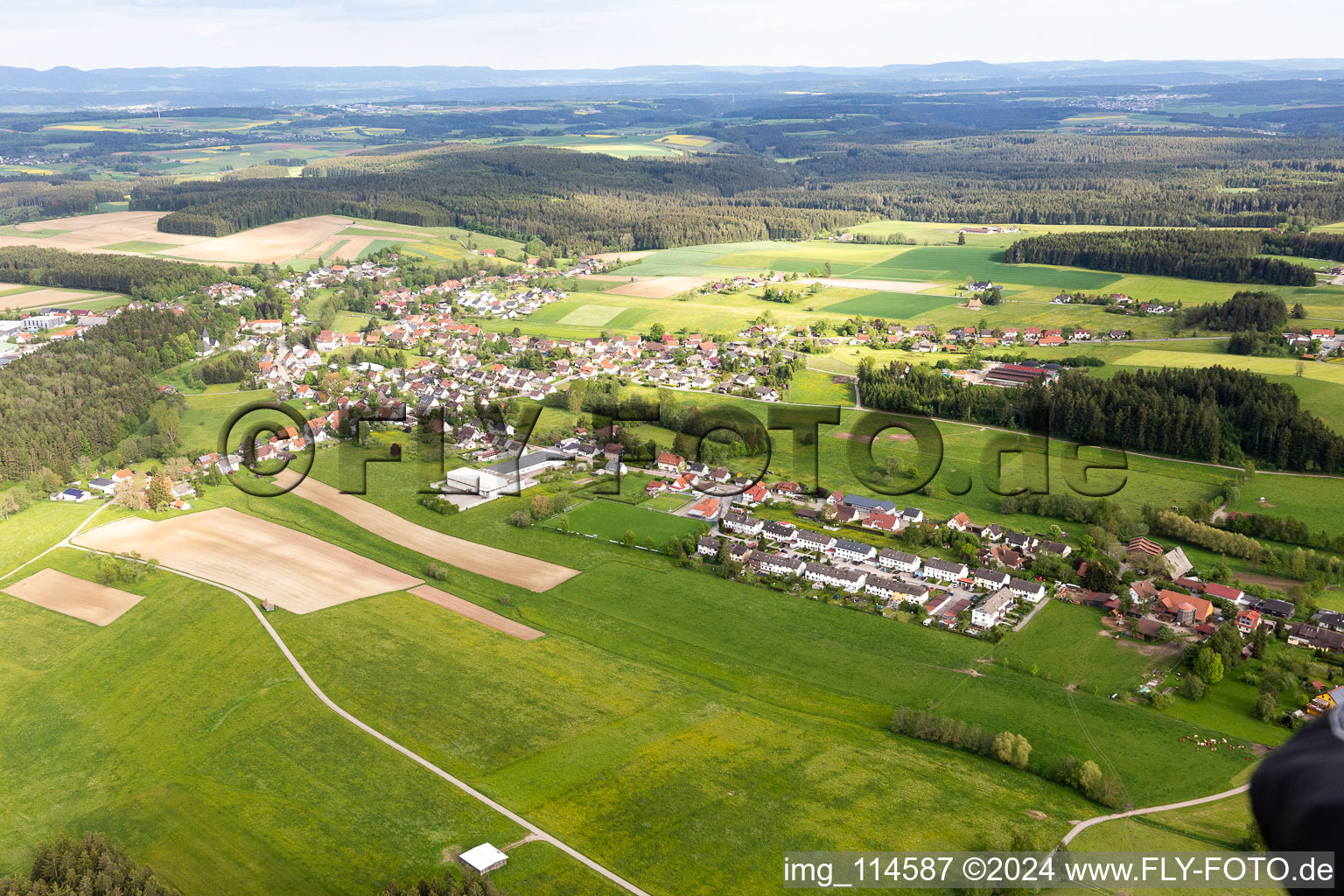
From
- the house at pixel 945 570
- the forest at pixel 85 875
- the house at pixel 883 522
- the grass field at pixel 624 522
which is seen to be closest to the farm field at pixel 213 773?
the forest at pixel 85 875

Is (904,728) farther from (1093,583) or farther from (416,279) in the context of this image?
(416,279)

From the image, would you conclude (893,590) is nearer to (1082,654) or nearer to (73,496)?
(1082,654)

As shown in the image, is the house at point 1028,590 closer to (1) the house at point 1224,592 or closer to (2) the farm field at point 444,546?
(1) the house at point 1224,592

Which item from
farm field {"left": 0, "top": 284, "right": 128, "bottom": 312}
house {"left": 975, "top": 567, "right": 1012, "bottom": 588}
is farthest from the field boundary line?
farm field {"left": 0, "top": 284, "right": 128, "bottom": 312}

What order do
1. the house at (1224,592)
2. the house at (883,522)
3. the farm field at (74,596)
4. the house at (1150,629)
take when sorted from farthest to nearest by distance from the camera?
the house at (883,522)
the farm field at (74,596)
the house at (1224,592)
the house at (1150,629)

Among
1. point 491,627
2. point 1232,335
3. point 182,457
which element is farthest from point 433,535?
point 1232,335

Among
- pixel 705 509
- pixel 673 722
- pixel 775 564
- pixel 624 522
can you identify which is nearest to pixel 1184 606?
pixel 775 564
